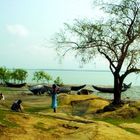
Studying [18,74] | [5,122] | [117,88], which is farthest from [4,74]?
[5,122]

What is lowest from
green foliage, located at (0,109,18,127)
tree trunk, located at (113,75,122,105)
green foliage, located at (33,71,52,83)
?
green foliage, located at (0,109,18,127)

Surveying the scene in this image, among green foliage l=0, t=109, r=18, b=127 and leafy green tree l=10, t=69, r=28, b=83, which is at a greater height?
leafy green tree l=10, t=69, r=28, b=83

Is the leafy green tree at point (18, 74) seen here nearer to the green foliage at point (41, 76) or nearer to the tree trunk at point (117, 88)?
the green foliage at point (41, 76)

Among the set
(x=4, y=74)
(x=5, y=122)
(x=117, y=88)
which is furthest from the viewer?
(x=4, y=74)

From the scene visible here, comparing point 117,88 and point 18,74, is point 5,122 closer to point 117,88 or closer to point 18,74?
point 117,88

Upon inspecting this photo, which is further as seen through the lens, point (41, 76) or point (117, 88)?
point (41, 76)

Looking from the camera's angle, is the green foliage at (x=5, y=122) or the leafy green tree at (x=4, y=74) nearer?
the green foliage at (x=5, y=122)

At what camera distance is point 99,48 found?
29.3 m

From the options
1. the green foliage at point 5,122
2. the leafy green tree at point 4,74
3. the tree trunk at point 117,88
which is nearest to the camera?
the green foliage at point 5,122

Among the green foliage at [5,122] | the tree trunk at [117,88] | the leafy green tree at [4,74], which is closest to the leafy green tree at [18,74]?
the leafy green tree at [4,74]

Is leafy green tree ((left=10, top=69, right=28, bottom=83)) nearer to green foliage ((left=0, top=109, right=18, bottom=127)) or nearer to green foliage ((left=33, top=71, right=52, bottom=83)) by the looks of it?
green foliage ((left=33, top=71, right=52, bottom=83))

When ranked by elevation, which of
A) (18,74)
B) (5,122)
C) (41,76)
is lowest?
(5,122)

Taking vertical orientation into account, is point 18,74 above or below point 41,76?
above

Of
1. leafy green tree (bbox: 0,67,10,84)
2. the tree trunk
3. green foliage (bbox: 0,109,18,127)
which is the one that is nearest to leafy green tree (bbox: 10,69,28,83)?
leafy green tree (bbox: 0,67,10,84)
